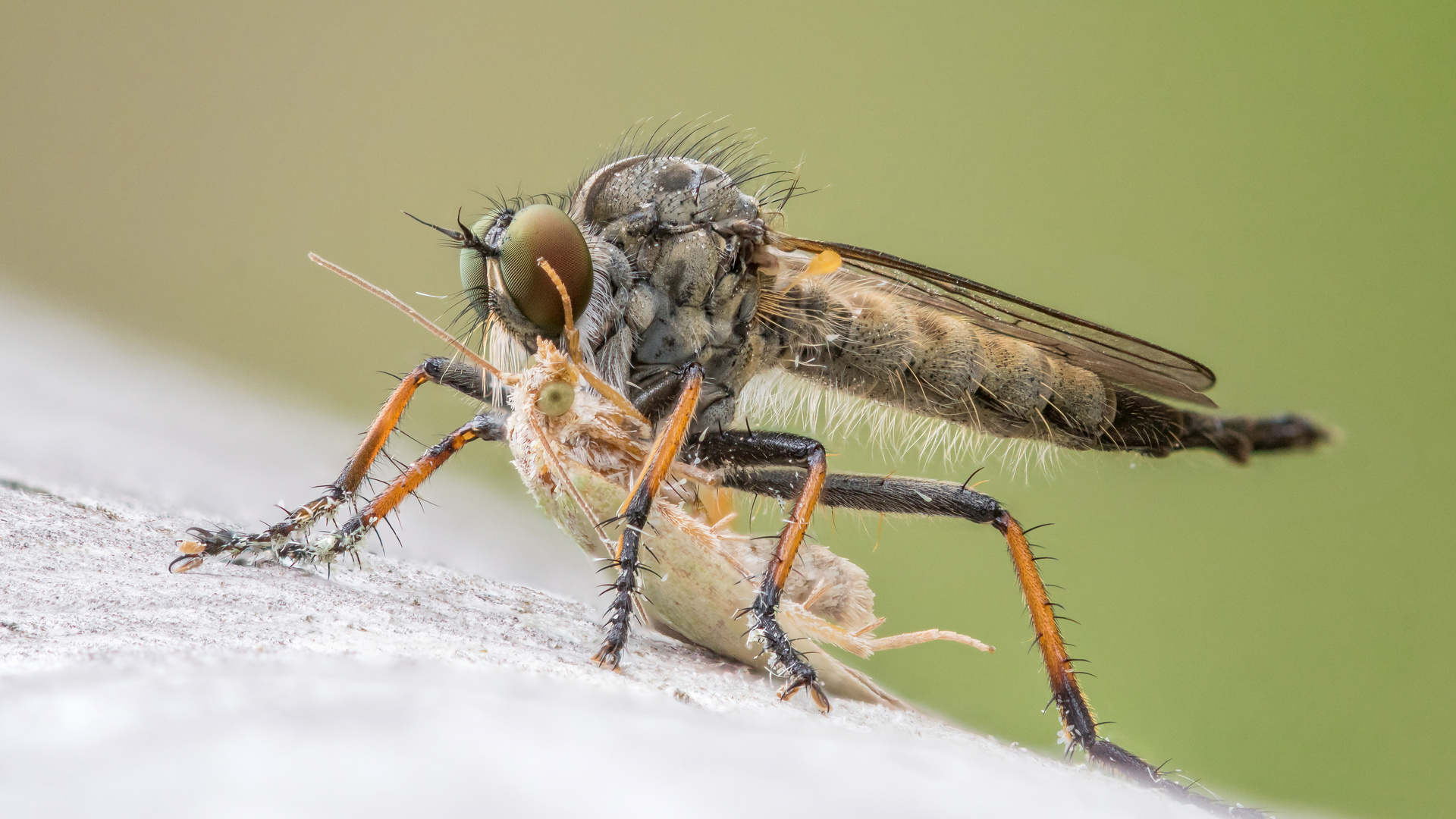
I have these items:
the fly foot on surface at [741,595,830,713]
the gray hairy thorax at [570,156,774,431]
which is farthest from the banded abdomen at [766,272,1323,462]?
the fly foot on surface at [741,595,830,713]

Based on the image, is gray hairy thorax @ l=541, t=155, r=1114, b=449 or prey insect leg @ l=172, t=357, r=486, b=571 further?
gray hairy thorax @ l=541, t=155, r=1114, b=449

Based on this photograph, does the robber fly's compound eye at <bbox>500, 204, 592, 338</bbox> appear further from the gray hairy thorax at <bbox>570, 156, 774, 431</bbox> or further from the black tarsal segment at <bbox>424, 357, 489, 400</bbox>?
the black tarsal segment at <bbox>424, 357, 489, 400</bbox>

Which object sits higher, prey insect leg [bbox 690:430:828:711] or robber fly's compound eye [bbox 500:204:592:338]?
robber fly's compound eye [bbox 500:204:592:338]

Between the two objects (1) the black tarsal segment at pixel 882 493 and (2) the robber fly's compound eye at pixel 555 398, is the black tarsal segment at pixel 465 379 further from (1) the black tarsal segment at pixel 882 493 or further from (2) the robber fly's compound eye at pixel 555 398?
(1) the black tarsal segment at pixel 882 493

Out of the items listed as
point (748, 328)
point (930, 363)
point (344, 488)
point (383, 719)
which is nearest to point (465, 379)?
point (344, 488)

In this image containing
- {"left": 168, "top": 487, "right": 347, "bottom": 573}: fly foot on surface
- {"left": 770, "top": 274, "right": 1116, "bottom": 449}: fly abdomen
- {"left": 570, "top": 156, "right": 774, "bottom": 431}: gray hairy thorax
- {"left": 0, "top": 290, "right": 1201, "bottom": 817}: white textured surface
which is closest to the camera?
{"left": 0, "top": 290, "right": 1201, "bottom": 817}: white textured surface

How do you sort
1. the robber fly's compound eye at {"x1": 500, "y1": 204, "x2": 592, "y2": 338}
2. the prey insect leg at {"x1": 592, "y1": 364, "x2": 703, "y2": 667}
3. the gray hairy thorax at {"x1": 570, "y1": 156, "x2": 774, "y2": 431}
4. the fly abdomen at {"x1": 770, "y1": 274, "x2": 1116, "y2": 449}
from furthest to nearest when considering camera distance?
the fly abdomen at {"x1": 770, "y1": 274, "x2": 1116, "y2": 449}
the gray hairy thorax at {"x1": 570, "y1": 156, "x2": 774, "y2": 431}
the robber fly's compound eye at {"x1": 500, "y1": 204, "x2": 592, "y2": 338}
the prey insect leg at {"x1": 592, "y1": 364, "x2": 703, "y2": 667}

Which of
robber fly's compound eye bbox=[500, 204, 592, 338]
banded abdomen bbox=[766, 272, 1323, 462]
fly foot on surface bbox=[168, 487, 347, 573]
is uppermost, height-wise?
banded abdomen bbox=[766, 272, 1323, 462]
